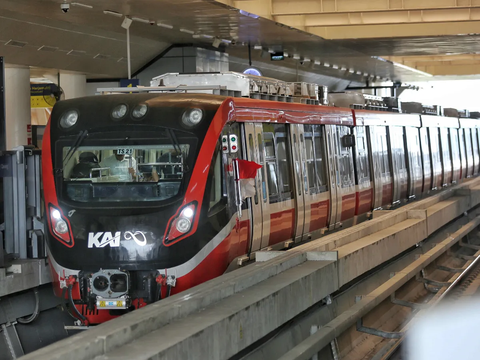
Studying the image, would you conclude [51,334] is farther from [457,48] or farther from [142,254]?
[457,48]

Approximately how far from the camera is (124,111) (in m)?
10.4

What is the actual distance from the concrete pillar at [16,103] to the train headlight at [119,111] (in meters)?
17.3

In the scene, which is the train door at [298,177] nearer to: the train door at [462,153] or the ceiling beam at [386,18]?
the ceiling beam at [386,18]

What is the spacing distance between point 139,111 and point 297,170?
3670mm

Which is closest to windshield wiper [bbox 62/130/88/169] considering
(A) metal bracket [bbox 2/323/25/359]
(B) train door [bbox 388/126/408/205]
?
(A) metal bracket [bbox 2/323/25/359]

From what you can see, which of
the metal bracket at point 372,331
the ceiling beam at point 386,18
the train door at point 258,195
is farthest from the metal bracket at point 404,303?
the ceiling beam at point 386,18

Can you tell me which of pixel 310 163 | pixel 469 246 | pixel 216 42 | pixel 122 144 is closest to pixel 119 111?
pixel 122 144

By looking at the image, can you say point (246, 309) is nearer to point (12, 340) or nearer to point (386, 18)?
point (12, 340)

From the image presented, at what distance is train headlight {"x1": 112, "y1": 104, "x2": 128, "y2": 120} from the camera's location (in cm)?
1036

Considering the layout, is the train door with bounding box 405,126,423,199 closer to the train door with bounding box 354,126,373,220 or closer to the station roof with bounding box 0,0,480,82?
the station roof with bounding box 0,0,480,82

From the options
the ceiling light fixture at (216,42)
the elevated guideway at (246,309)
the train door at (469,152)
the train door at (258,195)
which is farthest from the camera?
the train door at (469,152)

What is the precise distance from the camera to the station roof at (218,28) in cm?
2175

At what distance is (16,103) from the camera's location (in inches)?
1061

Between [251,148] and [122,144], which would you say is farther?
[251,148]
